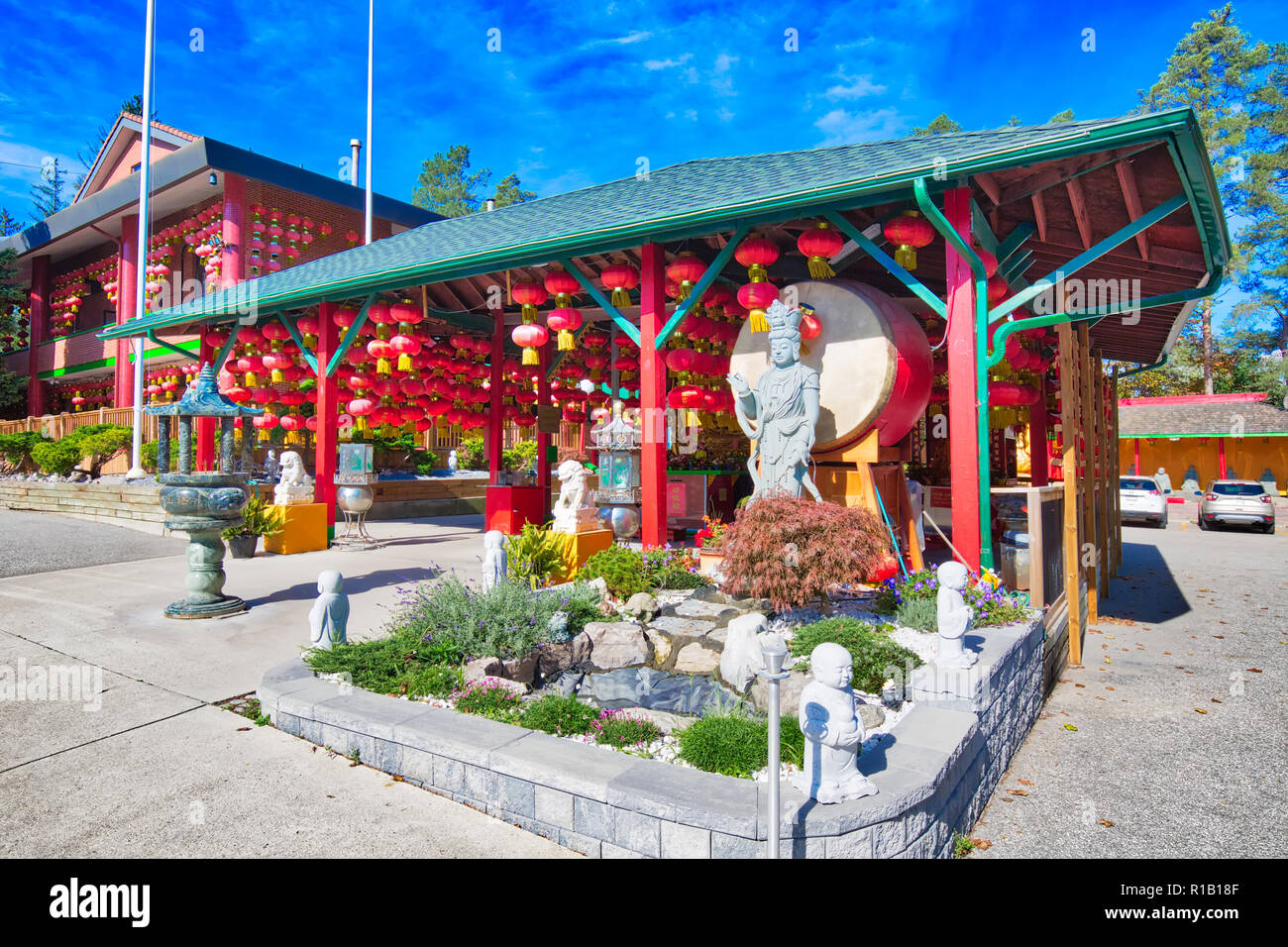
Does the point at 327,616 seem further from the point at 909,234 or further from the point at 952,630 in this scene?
the point at 909,234

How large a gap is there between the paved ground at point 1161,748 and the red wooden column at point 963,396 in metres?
1.65

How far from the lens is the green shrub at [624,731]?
408cm

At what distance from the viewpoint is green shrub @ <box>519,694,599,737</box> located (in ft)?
13.6

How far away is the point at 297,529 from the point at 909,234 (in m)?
10.5

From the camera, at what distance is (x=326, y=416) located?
13.0 metres

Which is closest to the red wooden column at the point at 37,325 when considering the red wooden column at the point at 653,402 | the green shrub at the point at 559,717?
the red wooden column at the point at 653,402

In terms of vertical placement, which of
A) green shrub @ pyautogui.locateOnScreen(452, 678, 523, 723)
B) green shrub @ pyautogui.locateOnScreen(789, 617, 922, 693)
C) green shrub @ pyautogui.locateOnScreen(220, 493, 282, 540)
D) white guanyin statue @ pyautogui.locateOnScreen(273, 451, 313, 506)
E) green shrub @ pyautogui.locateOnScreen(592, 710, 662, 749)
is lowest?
green shrub @ pyautogui.locateOnScreen(592, 710, 662, 749)

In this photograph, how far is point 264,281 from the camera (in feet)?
49.9

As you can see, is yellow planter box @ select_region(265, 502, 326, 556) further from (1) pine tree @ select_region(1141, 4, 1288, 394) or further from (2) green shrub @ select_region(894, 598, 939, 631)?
(1) pine tree @ select_region(1141, 4, 1288, 394)

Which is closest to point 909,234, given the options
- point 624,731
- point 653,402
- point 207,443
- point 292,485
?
point 653,402

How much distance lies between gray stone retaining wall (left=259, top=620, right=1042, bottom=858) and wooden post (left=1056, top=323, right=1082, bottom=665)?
9.49 ft

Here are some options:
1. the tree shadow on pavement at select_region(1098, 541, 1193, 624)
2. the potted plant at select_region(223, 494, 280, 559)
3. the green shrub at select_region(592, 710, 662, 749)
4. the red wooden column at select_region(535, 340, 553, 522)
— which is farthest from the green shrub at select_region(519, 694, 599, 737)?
the red wooden column at select_region(535, 340, 553, 522)
